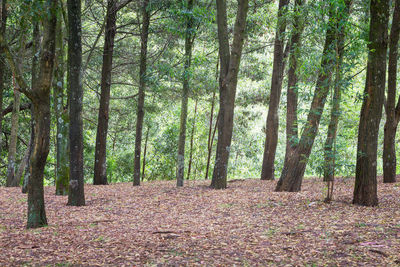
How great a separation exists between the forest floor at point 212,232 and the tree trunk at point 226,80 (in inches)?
73.6

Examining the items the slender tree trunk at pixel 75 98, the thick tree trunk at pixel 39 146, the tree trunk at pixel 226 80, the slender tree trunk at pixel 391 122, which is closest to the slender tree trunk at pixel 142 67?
the tree trunk at pixel 226 80

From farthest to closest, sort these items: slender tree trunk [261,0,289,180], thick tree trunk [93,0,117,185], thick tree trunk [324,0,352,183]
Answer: thick tree trunk [93,0,117,185], slender tree trunk [261,0,289,180], thick tree trunk [324,0,352,183]

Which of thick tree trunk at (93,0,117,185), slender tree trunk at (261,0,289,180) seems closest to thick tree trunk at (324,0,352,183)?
slender tree trunk at (261,0,289,180)

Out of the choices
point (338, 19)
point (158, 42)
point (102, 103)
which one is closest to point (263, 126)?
point (158, 42)

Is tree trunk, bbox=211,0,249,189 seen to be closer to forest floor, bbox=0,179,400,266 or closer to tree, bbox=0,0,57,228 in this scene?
forest floor, bbox=0,179,400,266

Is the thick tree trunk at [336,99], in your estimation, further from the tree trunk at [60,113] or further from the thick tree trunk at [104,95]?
the thick tree trunk at [104,95]

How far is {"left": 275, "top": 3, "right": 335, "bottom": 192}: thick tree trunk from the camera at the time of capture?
830 cm

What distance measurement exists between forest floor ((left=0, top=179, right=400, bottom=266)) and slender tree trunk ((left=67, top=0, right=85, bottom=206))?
0.55 meters

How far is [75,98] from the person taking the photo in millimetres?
8594

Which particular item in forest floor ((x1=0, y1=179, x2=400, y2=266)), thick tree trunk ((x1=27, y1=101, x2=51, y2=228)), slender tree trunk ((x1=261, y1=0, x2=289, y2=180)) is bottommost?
forest floor ((x1=0, y1=179, x2=400, y2=266))

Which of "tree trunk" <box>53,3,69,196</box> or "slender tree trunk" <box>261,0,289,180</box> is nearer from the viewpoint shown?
"tree trunk" <box>53,3,69,196</box>

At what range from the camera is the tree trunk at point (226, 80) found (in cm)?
1162

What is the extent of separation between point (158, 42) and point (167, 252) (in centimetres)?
1218

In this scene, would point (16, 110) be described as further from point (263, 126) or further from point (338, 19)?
point (263, 126)
